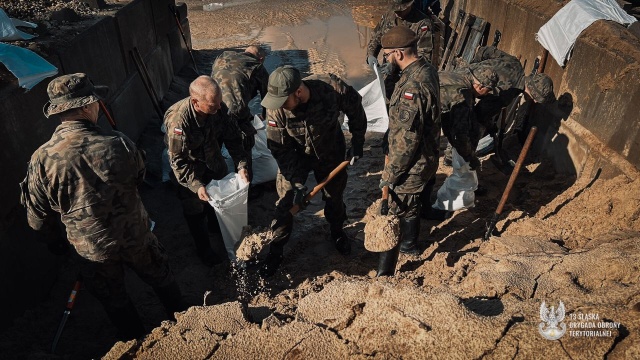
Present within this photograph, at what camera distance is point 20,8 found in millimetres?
5074

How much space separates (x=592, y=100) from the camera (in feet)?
13.7

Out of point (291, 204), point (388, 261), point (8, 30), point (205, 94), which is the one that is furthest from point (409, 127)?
point (8, 30)

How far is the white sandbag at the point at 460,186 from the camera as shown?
4.33 meters

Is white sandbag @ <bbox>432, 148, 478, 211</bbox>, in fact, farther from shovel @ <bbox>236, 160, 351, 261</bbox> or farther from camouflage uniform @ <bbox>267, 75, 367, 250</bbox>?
shovel @ <bbox>236, 160, 351, 261</bbox>

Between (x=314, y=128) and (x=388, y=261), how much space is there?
1273mm

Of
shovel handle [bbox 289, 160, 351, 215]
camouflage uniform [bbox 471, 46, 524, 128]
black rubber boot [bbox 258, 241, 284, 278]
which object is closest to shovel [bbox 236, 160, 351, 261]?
shovel handle [bbox 289, 160, 351, 215]

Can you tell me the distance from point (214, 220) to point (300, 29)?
8579 millimetres

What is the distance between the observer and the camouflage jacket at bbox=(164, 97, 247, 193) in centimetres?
348

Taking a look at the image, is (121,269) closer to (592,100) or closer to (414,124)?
(414,124)

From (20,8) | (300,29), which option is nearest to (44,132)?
(20,8)

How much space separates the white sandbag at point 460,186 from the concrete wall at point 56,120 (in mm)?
3778

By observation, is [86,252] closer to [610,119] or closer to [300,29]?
[610,119]

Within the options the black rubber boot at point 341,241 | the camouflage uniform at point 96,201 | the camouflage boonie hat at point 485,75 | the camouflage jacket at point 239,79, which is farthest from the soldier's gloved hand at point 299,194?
the camouflage boonie hat at point 485,75

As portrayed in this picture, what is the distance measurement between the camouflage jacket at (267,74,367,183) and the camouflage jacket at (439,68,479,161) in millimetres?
816
